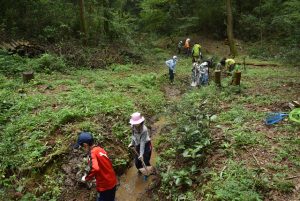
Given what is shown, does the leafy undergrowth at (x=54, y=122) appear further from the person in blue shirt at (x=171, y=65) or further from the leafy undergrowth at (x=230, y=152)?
the person in blue shirt at (x=171, y=65)

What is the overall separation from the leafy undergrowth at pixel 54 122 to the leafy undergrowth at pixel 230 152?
1.70m

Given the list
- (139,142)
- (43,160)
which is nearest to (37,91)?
(43,160)

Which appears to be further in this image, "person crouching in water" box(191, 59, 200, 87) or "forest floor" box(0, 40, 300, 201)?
"person crouching in water" box(191, 59, 200, 87)

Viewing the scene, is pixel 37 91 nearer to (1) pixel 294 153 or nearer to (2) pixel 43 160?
(2) pixel 43 160

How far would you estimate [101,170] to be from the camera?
6.02 m

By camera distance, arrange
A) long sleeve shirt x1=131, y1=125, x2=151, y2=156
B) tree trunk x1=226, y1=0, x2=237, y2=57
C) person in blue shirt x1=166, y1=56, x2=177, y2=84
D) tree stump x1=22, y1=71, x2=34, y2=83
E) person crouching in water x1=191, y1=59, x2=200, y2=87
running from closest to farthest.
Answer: long sleeve shirt x1=131, y1=125, x2=151, y2=156 → tree stump x1=22, y1=71, x2=34, y2=83 → person crouching in water x1=191, y1=59, x2=200, y2=87 → person in blue shirt x1=166, y1=56, x2=177, y2=84 → tree trunk x1=226, y1=0, x2=237, y2=57

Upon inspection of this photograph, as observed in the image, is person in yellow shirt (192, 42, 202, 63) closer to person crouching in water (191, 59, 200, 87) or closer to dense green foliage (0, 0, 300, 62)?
person crouching in water (191, 59, 200, 87)

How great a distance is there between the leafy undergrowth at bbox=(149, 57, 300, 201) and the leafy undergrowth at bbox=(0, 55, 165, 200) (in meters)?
1.70

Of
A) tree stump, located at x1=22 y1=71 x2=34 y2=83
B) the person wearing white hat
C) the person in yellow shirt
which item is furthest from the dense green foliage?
the person wearing white hat

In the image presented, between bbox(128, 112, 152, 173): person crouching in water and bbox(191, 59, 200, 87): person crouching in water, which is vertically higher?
bbox(128, 112, 152, 173): person crouching in water

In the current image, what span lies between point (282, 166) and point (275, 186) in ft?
2.56

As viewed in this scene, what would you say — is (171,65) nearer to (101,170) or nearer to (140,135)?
(140,135)

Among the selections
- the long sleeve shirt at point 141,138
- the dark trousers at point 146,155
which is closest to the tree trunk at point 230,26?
the dark trousers at point 146,155

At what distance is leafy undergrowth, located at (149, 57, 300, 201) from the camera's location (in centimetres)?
634
